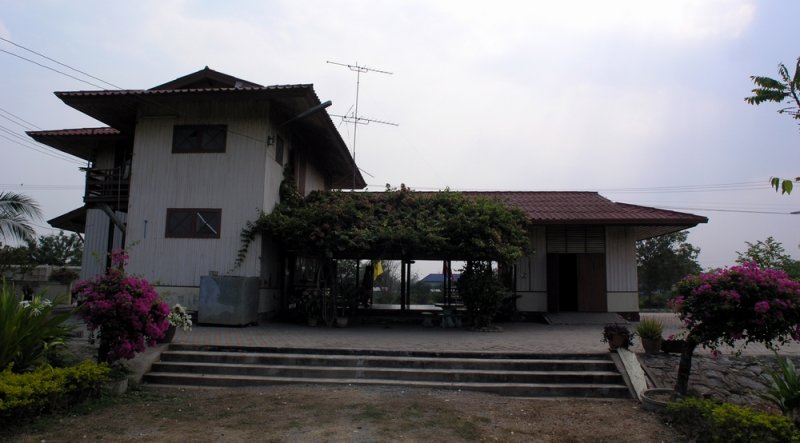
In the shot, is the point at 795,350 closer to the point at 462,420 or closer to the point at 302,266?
the point at 462,420

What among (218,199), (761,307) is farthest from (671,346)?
(218,199)

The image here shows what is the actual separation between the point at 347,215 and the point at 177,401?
22.9 feet

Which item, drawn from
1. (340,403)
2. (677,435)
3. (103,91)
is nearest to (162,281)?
(103,91)

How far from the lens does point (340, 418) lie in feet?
21.0

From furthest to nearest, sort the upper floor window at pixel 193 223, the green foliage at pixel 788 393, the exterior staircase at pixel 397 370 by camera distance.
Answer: the upper floor window at pixel 193 223 < the exterior staircase at pixel 397 370 < the green foliage at pixel 788 393

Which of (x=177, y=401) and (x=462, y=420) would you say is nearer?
(x=462, y=420)

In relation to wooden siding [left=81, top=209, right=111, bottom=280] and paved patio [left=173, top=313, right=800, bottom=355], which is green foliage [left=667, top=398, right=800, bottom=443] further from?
wooden siding [left=81, top=209, right=111, bottom=280]

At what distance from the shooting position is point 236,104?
1388 cm

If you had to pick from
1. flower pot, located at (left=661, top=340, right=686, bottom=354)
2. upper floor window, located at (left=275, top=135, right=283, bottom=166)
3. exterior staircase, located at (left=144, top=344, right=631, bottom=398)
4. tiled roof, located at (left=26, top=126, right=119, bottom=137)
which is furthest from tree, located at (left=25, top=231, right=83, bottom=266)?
flower pot, located at (left=661, top=340, right=686, bottom=354)

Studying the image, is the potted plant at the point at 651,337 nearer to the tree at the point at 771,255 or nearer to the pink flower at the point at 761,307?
the pink flower at the point at 761,307

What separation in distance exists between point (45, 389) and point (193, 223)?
26.3 ft

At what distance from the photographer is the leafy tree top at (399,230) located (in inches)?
510

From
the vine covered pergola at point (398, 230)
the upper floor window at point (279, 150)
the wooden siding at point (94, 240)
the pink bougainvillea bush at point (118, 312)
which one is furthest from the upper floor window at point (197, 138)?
the pink bougainvillea bush at point (118, 312)

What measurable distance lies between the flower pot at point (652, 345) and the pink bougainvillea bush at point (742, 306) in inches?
73.8
